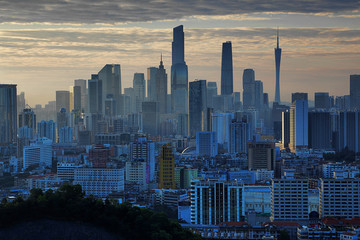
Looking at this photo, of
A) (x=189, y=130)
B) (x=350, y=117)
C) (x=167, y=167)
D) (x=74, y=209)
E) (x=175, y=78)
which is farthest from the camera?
(x=175, y=78)

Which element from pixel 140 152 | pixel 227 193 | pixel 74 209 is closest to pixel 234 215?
pixel 227 193

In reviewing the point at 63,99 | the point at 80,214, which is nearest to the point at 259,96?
the point at 63,99

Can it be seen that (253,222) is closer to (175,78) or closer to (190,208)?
(190,208)

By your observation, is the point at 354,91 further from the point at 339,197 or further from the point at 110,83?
the point at 339,197

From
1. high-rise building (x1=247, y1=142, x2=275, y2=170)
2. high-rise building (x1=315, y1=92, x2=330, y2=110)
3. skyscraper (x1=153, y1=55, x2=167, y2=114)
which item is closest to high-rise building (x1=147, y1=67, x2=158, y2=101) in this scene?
skyscraper (x1=153, y1=55, x2=167, y2=114)

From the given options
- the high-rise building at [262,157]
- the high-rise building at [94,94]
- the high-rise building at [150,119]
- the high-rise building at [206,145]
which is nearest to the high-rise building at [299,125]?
the high-rise building at [206,145]

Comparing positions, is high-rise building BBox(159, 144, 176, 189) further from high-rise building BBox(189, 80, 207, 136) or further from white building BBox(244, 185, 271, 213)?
high-rise building BBox(189, 80, 207, 136)
